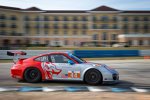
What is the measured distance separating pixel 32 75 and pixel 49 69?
2.07 ft

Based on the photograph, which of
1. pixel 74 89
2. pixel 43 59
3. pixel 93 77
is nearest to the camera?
pixel 74 89

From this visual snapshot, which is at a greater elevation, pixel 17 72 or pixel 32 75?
pixel 17 72

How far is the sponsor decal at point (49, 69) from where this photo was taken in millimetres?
11250

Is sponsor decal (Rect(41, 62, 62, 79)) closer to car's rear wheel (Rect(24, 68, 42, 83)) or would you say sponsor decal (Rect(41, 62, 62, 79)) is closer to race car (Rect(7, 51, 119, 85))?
race car (Rect(7, 51, 119, 85))

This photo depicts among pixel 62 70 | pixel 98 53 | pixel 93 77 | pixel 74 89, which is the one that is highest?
pixel 98 53

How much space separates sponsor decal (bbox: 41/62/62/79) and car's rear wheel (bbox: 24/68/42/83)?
239 mm

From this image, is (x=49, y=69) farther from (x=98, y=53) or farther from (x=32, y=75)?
(x=98, y=53)

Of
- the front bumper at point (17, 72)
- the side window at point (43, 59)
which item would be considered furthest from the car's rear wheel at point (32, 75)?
the side window at point (43, 59)

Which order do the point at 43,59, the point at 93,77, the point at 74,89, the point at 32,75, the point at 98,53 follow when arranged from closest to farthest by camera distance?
the point at 74,89 < the point at 93,77 < the point at 32,75 < the point at 43,59 < the point at 98,53

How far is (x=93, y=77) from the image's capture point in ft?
36.0

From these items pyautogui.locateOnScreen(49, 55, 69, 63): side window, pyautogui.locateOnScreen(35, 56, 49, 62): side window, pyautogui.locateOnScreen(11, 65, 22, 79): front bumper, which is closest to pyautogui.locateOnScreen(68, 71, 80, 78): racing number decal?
pyautogui.locateOnScreen(49, 55, 69, 63): side window

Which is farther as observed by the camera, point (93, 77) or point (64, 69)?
point (64, 69)

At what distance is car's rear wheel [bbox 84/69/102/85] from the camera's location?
10.9 m

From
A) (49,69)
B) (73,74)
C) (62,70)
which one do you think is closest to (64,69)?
(62,70)
